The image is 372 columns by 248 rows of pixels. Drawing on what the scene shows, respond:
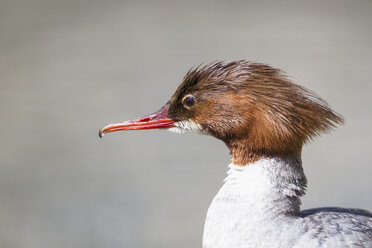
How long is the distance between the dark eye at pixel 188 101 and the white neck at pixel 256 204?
0.28 meters

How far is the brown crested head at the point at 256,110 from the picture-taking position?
6.57 ft

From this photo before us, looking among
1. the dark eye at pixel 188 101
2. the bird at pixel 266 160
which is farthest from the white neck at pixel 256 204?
the dark eye at pixel 188 101

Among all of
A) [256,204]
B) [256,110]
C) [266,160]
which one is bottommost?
[256,204]

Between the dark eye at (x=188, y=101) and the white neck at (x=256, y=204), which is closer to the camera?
the white neck at (x=256, y=204)

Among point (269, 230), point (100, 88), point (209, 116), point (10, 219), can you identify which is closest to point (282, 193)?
point (269, 230)

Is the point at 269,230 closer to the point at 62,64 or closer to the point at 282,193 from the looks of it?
the point at 282,193

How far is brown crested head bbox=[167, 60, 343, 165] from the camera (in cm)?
200

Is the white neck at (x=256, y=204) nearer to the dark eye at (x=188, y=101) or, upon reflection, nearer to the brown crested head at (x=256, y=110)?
the brown crested head at (x=256, y=110)

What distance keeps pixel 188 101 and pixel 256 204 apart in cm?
43

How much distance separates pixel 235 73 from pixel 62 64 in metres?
4.23

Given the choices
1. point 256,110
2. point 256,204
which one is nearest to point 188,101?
point 256,110

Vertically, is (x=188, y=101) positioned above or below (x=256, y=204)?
above

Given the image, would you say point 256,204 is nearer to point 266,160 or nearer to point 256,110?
point 266,160

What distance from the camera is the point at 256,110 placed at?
2023 millimetres
